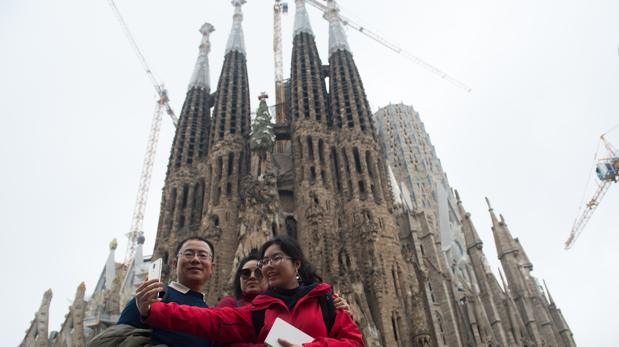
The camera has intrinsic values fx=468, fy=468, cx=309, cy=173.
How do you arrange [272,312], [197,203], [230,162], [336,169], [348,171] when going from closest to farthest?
[272,312] → [348,171] → [336,169] → [197,203] → [230,162]

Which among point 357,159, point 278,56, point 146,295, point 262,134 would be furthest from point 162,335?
point 278,56

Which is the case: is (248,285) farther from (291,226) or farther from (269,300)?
(291,226)

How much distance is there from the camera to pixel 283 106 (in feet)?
124

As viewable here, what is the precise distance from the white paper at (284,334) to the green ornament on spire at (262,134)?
2378cm

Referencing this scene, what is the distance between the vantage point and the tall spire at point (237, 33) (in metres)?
36.2

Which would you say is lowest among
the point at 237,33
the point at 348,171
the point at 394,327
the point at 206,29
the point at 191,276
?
the point at 191,276

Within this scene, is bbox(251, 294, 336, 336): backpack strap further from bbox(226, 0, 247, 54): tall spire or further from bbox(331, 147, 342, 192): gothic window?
bbox(226, 0, 247, 54): tall spire

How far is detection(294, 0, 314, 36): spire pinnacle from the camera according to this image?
118ft

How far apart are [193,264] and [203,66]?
115 ft

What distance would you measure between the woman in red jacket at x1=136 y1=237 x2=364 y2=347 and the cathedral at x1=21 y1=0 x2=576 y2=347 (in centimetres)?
1503

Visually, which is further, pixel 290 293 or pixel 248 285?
pixel 248 285

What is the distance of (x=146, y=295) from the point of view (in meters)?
3.17

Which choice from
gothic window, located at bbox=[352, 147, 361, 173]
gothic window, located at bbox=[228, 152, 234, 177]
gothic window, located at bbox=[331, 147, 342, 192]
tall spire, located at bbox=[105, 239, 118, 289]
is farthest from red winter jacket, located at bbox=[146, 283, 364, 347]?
tall spire, located at bbox=[105, 239, 118, 289]

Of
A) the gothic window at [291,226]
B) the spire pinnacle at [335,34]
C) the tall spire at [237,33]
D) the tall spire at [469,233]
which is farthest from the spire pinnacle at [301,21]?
the tall spire at [469,233]
